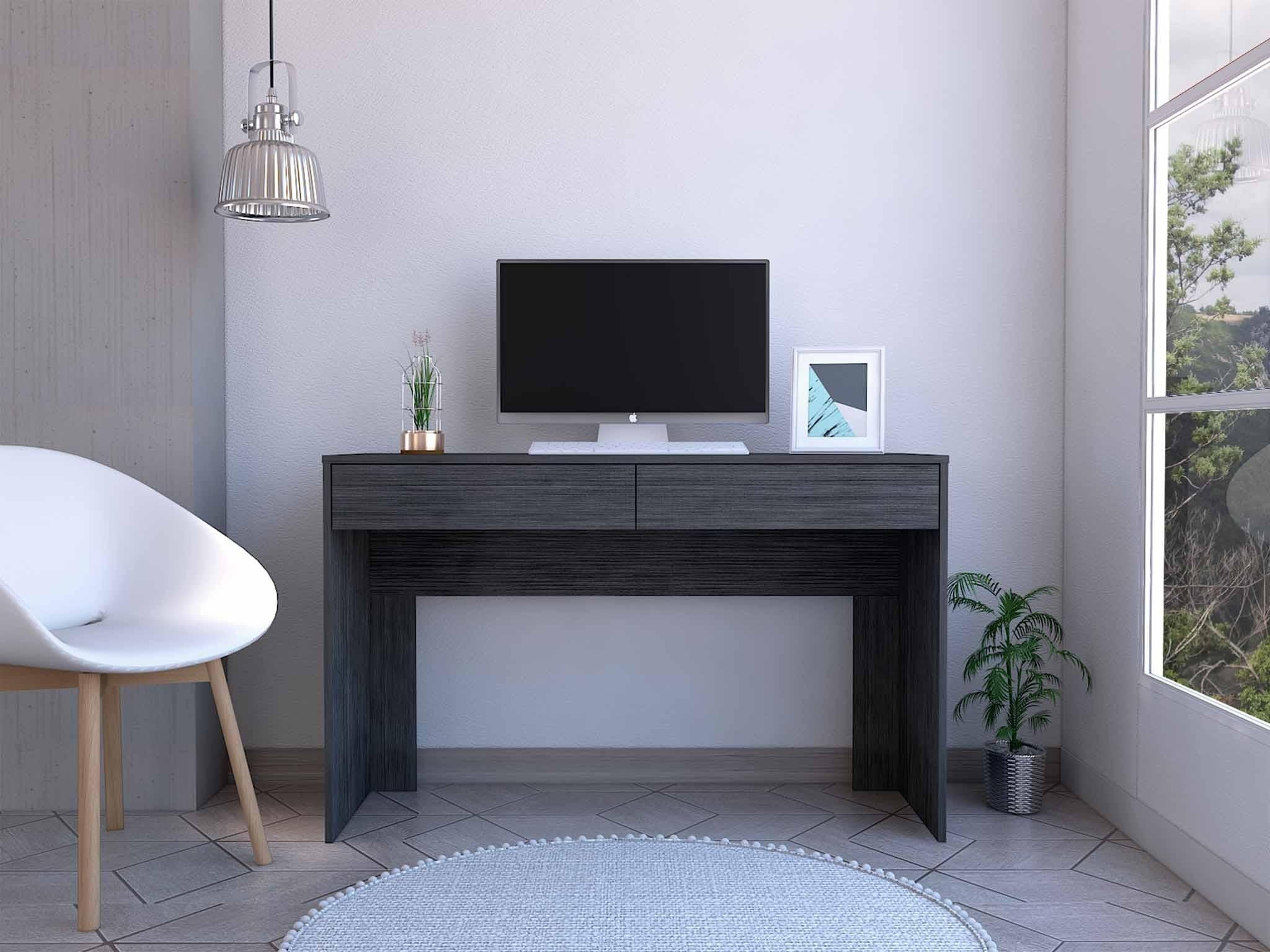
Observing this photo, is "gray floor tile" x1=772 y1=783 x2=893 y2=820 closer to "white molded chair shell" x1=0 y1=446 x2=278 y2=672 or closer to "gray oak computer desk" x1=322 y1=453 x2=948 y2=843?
"gray oak computer desk" x1=322 y1=453 x2=948 y2=843

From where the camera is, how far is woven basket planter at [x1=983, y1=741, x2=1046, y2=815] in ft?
8.46

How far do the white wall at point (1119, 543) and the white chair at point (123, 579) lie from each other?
6.23 ft

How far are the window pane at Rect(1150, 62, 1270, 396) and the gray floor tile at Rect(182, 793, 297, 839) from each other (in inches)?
88.9

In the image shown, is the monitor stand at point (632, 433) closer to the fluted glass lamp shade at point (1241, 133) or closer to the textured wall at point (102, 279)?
the textured wall at point (102, 279)

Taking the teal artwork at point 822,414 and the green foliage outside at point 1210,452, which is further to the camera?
the teal artwork at point 822,414

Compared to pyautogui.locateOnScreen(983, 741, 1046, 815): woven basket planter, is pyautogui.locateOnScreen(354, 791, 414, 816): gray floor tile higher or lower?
lower

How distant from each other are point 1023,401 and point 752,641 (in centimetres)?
96

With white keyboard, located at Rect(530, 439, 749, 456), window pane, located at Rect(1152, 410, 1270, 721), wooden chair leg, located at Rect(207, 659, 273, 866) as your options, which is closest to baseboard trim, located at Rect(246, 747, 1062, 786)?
wooden chair leg, located at Rect(207, 659, 273, 866)

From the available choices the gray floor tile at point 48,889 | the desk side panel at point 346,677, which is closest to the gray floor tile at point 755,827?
the desk side panel at point 346,677

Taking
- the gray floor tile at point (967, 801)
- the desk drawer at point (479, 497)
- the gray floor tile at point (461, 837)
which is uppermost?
the desk drawer at point (479, 497)

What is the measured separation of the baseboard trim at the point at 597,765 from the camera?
2838 mm

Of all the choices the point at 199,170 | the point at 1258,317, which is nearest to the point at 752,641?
the point at 1258,317

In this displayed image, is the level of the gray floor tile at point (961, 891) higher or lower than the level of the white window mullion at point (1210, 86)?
lower

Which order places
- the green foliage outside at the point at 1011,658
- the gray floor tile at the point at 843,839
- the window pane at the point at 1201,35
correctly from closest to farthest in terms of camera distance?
the window pane at the point at 1201,35
the gray floor tile at the point at 843,839
the green foliage outside at the point at 1011,658
